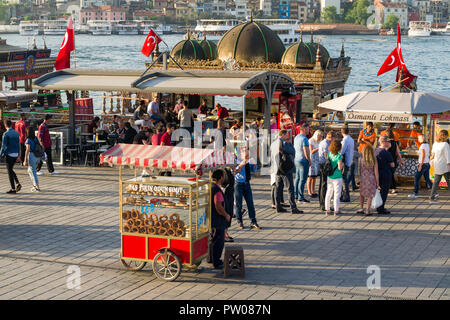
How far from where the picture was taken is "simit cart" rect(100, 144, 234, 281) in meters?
11.0

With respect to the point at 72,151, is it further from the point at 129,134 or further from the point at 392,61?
the point at 392,61

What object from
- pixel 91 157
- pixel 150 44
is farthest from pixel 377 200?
pixel 150 44

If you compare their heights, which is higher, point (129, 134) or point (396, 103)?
point (396, 103)

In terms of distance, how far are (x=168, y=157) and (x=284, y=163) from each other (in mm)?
4049

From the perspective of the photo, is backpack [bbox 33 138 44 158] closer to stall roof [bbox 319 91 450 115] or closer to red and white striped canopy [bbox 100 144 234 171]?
red and white striped canopy [bbox 100 144 234 171]

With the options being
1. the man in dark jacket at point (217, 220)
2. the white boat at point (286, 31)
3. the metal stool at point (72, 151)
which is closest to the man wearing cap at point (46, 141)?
the metal stool at point (72, 151)

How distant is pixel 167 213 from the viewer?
36.5 feet

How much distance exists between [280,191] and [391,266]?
13.2ft

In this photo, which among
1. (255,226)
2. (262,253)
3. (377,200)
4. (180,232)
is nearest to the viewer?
(180,232)

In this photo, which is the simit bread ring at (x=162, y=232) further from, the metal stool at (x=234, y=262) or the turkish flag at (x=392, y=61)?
the turkish flag at (x=392, y=61)

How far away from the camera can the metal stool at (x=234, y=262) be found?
36.3 feet

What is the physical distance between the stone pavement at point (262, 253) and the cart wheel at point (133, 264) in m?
0.12

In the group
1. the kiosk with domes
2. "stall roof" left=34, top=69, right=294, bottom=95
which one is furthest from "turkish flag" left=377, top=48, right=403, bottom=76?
"stall roof" left=34, top=69, right=294, bottom=95
